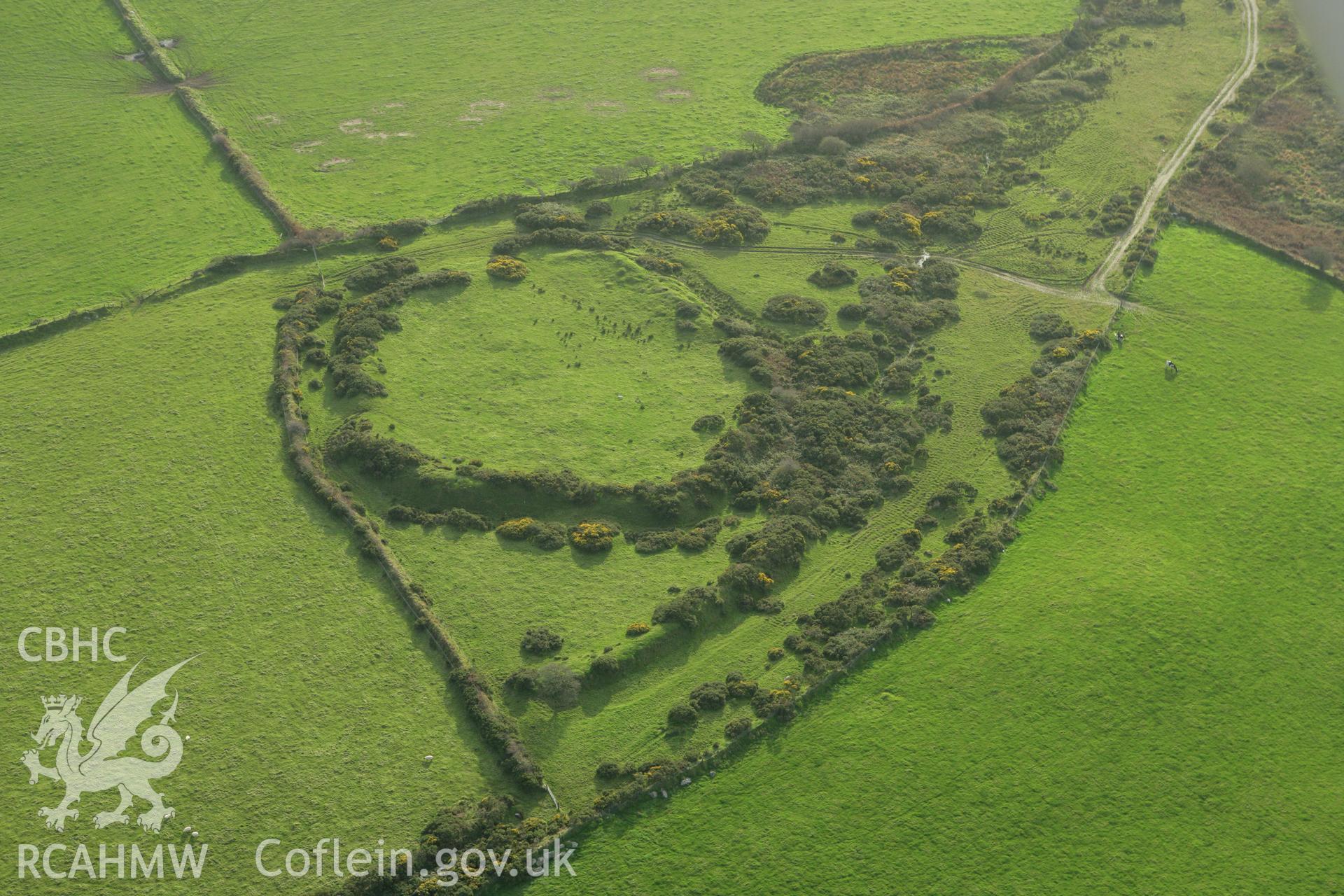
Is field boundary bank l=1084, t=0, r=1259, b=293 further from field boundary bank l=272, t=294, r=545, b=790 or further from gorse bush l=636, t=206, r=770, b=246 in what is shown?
field boundary bank l=272, t=294, r=545, b=790

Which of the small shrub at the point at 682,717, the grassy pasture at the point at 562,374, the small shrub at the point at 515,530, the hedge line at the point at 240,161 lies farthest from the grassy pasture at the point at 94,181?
the small shrub at the point at 682,717

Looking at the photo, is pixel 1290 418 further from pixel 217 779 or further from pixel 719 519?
pixel 217 779

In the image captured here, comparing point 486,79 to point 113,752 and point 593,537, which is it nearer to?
point 593,537

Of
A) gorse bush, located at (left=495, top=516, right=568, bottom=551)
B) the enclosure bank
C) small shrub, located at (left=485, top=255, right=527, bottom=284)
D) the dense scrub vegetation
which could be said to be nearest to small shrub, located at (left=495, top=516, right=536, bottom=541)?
gorse bush, located at (left=495, top=516, right=568, bottom=551)

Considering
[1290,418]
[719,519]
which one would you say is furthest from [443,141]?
[1290,418]

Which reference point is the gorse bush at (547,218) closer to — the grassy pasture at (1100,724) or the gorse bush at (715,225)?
the gorse bush at (715,225)

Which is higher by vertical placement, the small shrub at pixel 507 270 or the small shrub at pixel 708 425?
the small shrub at pixel 507 270
